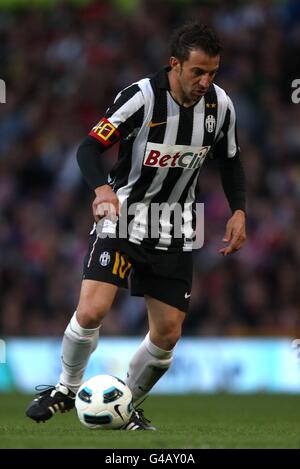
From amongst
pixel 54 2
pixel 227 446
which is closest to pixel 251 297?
pixel 54 2

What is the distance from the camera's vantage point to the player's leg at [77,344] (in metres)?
6.13

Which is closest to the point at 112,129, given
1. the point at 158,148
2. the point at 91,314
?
the point at 158,148

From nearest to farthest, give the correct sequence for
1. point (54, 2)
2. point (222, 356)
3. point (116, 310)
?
point (222, 356)
point (116, 310)
point (54, 2)

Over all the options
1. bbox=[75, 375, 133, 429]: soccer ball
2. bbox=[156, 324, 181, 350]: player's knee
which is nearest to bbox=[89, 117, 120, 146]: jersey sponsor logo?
bbox=[156, 324, 181, 350]: player's knee

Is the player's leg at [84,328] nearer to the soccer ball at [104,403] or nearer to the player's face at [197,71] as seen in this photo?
the soccer ball at [104,403]

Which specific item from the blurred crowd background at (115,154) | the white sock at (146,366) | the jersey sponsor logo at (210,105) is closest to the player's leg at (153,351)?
the white sock at (146,366)

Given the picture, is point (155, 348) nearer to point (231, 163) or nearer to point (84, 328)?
point (84, 328)

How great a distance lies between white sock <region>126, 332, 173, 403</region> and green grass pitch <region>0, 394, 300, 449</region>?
26 centimetres

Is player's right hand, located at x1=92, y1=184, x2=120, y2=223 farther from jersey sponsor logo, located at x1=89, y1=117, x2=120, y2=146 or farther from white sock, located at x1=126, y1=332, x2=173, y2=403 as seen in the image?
white sock, located at x1=126, y1=332, x2=173, y2=403

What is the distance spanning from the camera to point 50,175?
14516 mm

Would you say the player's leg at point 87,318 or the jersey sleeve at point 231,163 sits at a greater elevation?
the jersey sleeve at point 231,163

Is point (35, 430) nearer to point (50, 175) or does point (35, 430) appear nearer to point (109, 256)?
point (109, 256)

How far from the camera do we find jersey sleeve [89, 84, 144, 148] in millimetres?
6215
